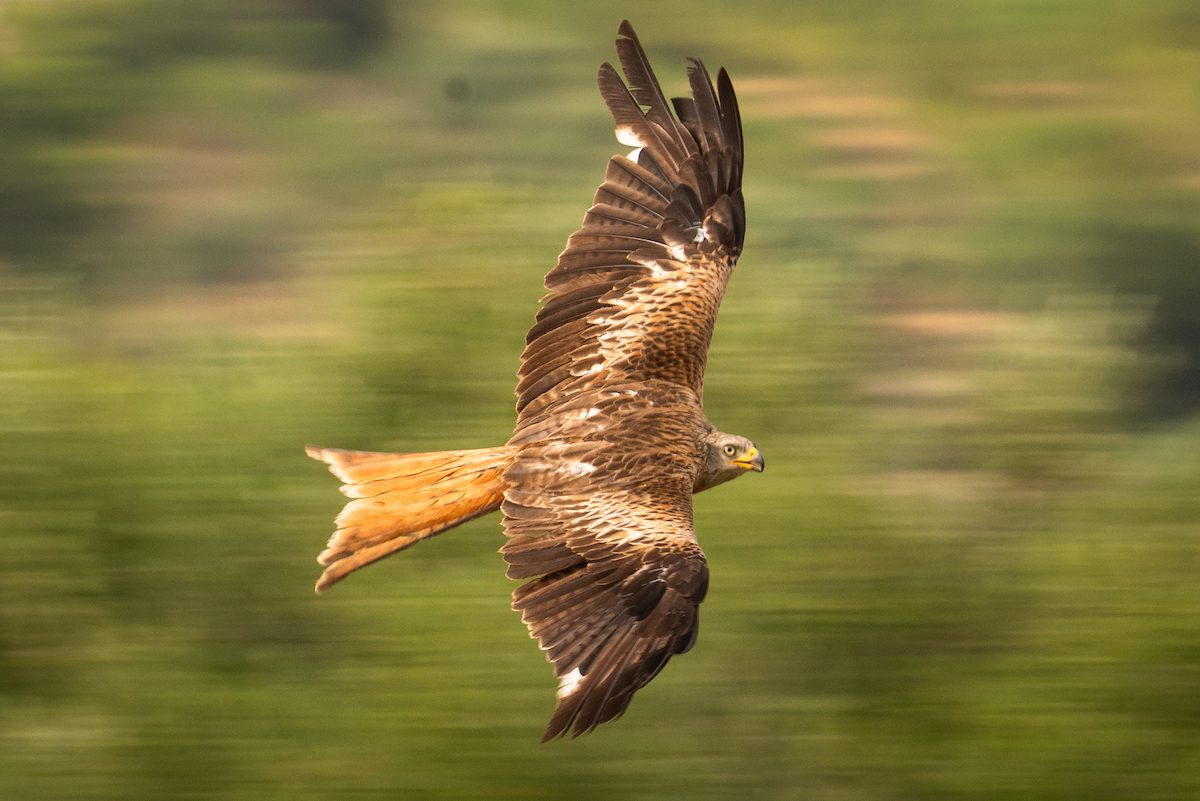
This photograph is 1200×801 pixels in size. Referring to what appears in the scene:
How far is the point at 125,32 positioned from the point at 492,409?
8.56m

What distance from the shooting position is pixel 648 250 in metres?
7.98

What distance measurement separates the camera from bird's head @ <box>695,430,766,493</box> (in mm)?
7195

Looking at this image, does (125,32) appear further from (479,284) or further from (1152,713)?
(1152,713)

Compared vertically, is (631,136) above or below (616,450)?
above

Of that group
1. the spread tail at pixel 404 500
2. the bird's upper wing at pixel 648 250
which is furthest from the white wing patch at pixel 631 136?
the spread tail at pixel 404 500

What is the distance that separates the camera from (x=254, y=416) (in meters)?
11.7

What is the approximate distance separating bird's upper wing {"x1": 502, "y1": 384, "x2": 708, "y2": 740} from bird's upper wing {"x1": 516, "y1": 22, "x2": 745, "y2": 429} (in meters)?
0.30

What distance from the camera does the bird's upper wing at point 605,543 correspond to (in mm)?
6223

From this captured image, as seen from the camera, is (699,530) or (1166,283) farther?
(1166,283)

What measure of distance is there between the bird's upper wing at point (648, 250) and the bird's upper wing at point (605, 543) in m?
0.30

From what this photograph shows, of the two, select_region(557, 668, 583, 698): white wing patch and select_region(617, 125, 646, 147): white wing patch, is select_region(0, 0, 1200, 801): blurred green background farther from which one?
select_region(557, 668, 583, 698): white wing patch

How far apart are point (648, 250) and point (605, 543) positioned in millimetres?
1827

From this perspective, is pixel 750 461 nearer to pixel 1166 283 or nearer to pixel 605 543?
pixel 605 543

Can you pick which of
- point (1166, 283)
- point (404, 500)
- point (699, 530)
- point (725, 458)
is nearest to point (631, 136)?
point (725, 458)
